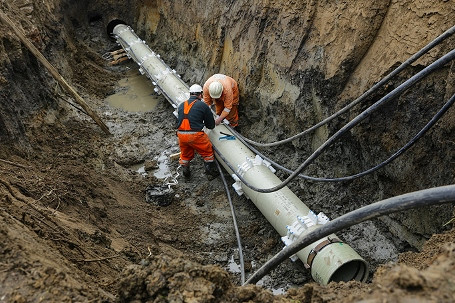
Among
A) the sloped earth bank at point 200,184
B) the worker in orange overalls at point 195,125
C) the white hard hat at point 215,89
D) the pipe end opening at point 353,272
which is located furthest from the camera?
the white hard hat at point 215,89

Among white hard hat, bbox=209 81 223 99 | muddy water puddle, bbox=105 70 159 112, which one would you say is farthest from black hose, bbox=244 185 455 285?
muddy water puddle, bbox=105 70 159 112

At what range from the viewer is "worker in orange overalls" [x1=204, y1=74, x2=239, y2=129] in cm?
618

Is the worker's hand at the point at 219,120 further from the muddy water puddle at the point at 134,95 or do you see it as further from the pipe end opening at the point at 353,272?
the pipe end opening at the point at 353,272

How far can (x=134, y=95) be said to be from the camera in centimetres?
894

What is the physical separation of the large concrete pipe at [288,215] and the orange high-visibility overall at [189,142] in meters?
0.16

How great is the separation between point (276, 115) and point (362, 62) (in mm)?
1608

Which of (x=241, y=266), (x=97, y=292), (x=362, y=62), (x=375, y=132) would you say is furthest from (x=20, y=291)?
(x=362, y=62)

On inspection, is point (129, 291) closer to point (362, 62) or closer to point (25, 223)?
point (25, 223)

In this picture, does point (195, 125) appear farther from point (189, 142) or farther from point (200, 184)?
point (200, 184)

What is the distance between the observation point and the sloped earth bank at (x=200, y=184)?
2.42m

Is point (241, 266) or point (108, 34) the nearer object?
point (241, 266)

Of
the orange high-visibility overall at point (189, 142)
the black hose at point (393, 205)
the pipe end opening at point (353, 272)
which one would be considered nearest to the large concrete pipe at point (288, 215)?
the pipe end opening at point (353, 272)

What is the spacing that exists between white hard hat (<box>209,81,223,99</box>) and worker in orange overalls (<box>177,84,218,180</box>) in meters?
0.23

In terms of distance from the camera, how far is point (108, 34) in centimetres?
1125
